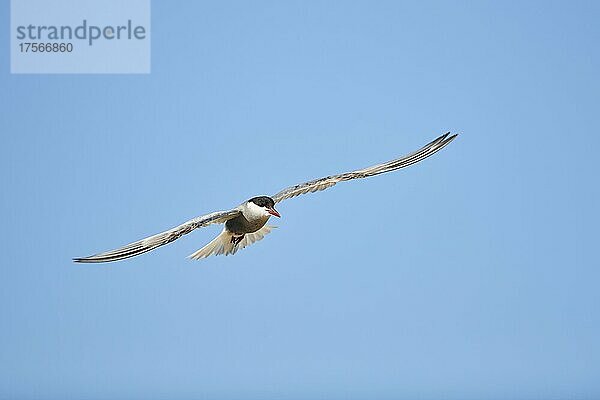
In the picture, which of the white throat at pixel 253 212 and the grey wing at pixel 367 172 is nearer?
the white throat at pixel 253 212

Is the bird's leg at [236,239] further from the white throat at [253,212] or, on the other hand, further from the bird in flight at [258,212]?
the white throat at [253,212]

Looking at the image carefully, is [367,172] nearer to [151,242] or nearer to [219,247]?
[219,247]

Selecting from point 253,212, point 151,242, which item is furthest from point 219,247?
point 151,242

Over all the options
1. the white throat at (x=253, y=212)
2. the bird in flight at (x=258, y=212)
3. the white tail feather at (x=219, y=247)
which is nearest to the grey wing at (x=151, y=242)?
the bird in flight at (x=258, y=212)

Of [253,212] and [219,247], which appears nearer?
[253,212]

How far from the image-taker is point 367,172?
8.22 m

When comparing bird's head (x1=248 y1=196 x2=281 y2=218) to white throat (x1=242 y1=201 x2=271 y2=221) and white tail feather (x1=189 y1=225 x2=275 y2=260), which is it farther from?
white tail feather (x1=189 y1=225 x2=275 y2=260)

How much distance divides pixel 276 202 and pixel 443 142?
5.22 ft

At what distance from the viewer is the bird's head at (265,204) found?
7.69m

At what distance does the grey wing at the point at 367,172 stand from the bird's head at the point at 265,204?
0.30 m

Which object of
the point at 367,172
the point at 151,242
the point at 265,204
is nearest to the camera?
the point at 151,242

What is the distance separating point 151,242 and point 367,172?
243 cm

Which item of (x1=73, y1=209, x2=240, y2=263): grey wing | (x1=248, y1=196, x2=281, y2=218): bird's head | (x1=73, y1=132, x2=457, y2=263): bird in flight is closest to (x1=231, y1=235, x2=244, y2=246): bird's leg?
(x1=73, y1=132, x2=457, y2=263): bird in flight

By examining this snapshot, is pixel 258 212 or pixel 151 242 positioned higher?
pixel 258 212
